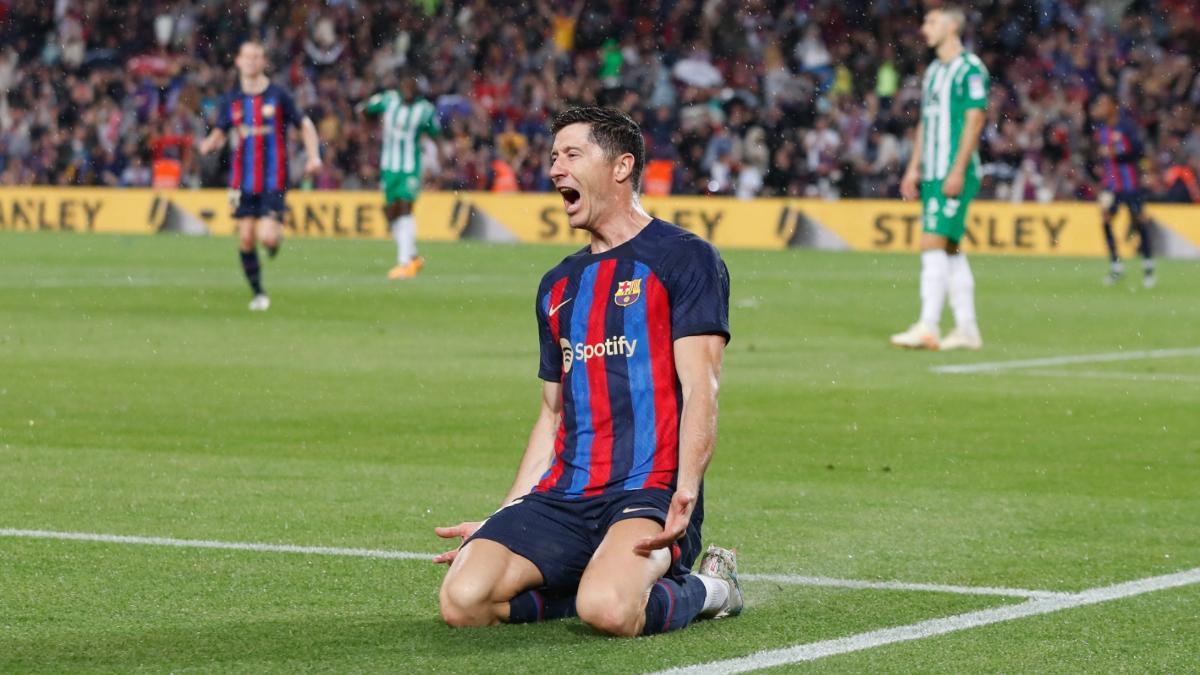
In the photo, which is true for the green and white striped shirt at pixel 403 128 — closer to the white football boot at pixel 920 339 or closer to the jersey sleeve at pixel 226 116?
the jersey sleeve at pixel 226 116

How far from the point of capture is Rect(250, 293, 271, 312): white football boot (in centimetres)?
1877

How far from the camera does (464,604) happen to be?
561cm

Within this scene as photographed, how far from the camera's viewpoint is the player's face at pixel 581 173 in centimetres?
579

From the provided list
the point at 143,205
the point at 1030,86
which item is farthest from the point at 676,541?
the point at 143,205

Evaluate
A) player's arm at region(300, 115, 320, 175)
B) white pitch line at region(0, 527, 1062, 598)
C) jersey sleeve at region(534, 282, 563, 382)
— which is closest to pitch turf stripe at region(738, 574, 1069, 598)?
white pitch line at region(0, 527, 1062, 598)

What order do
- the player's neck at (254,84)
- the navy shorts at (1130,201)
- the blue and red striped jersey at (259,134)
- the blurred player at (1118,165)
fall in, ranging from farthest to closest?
the navy shorts at (1130,201) < the blurred player at (1118,165) < the player's neck at (254,84) < the blue and red striped jersey at (259,134)

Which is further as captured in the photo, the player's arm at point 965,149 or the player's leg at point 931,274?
the player's arm at point 965,149

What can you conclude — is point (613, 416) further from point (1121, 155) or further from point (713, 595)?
point (1121, 155)

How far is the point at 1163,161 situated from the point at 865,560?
2585cm

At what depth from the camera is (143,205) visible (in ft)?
120

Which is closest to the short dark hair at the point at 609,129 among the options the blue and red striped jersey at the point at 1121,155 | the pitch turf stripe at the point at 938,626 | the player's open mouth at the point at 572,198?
the player's open mouth at the point at 572,198

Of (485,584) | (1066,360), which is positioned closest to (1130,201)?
(1066,360)

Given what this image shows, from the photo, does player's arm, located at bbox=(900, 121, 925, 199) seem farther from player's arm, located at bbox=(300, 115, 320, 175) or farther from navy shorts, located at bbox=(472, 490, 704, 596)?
navy shorts, located at bbox=(472, 490, 704, 596)

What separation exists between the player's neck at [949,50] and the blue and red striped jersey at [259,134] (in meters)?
6.12
